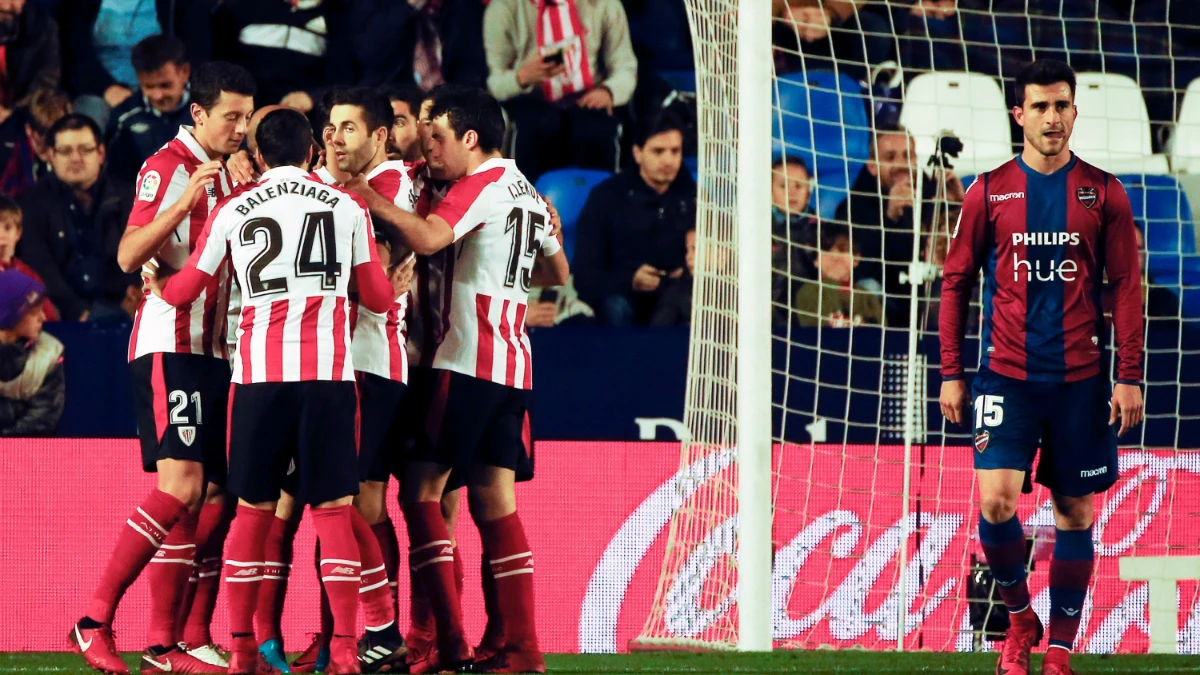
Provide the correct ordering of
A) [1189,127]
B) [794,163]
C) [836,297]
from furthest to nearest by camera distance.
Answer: [1189,127] → [794,163] → [836,297]

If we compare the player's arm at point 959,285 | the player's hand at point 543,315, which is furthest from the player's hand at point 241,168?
the player's hand at point 543,315

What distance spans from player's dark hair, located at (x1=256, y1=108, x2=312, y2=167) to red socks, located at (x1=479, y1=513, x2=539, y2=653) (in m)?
1.29

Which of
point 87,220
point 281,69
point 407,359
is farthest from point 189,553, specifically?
point 281,69

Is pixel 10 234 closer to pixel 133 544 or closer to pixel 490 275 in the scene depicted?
pixel 133 544

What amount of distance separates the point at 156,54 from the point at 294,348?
18.1ft

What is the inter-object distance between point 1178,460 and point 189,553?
4.13 m

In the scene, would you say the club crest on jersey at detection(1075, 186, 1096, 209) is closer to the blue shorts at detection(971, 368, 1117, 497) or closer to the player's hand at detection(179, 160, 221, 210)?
the blue shorts at detection(971, 368, 1117, 497)

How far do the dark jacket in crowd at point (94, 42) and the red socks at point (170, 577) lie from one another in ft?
17.6

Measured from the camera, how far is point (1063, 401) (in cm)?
479

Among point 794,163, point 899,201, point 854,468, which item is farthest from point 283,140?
point 794,163

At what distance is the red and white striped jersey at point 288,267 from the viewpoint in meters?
4.51

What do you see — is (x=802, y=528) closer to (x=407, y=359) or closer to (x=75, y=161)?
(x=407, y=359)

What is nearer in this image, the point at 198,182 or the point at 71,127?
the point at 198,182

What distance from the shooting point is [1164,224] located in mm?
8758
